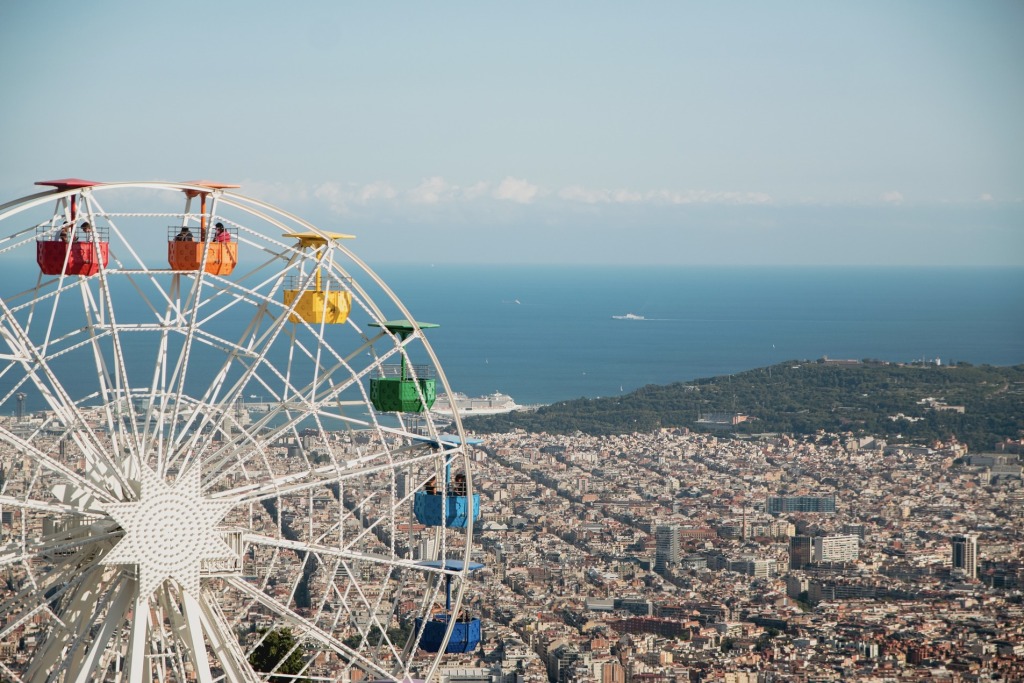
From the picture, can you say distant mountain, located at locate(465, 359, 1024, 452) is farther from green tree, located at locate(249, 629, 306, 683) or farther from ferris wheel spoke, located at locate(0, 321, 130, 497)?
ferris wheel spoke, located at locate(0, 321, 130, 497)

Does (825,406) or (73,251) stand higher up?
(73,251)

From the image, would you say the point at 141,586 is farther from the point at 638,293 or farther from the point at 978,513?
the point at 638,293

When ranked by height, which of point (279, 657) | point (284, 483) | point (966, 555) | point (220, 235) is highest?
point (220, 235)

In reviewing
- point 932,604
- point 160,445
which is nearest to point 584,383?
point 932,604

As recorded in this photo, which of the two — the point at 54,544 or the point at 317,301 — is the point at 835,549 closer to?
the point at 317,301

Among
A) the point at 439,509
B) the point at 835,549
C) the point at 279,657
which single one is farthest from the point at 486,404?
the point at 439,509

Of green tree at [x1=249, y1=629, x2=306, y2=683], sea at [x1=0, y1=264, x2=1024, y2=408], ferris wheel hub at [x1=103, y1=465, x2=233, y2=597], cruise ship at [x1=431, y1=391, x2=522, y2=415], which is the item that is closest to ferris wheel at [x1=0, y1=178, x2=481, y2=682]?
ferris wheel hub at [x1=103, y1=465, x2=233, y2=597]

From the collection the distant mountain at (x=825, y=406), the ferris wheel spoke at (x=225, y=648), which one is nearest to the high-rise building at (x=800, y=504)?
the distant mountain at (x=825, y=406)
